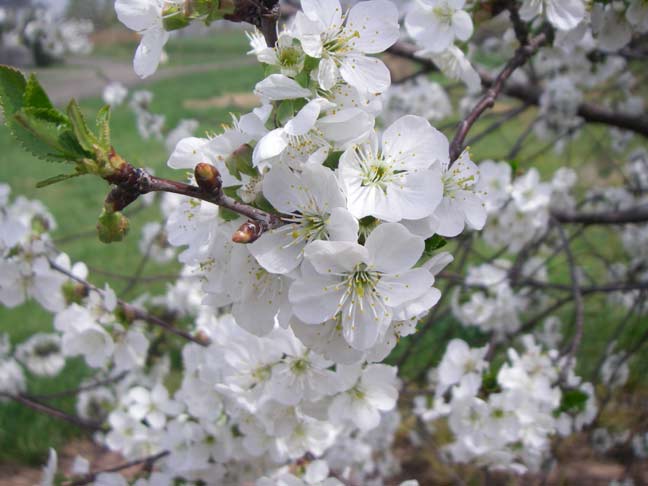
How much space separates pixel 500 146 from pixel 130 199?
7313 mm

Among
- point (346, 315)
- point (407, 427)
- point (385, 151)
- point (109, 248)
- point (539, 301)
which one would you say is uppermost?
point (385, 151)

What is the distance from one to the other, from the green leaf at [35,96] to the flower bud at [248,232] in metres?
0.24

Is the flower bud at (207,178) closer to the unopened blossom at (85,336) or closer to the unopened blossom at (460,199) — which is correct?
the unopened blossom at (460,199)

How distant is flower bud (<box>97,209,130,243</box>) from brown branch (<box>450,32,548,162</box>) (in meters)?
0.49

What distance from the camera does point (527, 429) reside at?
1.56m

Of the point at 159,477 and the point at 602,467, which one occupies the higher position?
the point at 159,477

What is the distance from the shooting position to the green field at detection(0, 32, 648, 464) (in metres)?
2.78

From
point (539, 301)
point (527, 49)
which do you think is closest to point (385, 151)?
point (527, 49)

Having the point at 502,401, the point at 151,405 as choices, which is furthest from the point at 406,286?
the point at 151,405

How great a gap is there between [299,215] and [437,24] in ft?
2.28

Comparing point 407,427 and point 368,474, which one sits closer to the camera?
point 368,474

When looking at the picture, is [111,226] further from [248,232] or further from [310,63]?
[310,63]

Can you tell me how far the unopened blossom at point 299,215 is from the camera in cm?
69

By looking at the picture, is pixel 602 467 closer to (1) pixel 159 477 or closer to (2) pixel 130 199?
(1) pixel 159 477
